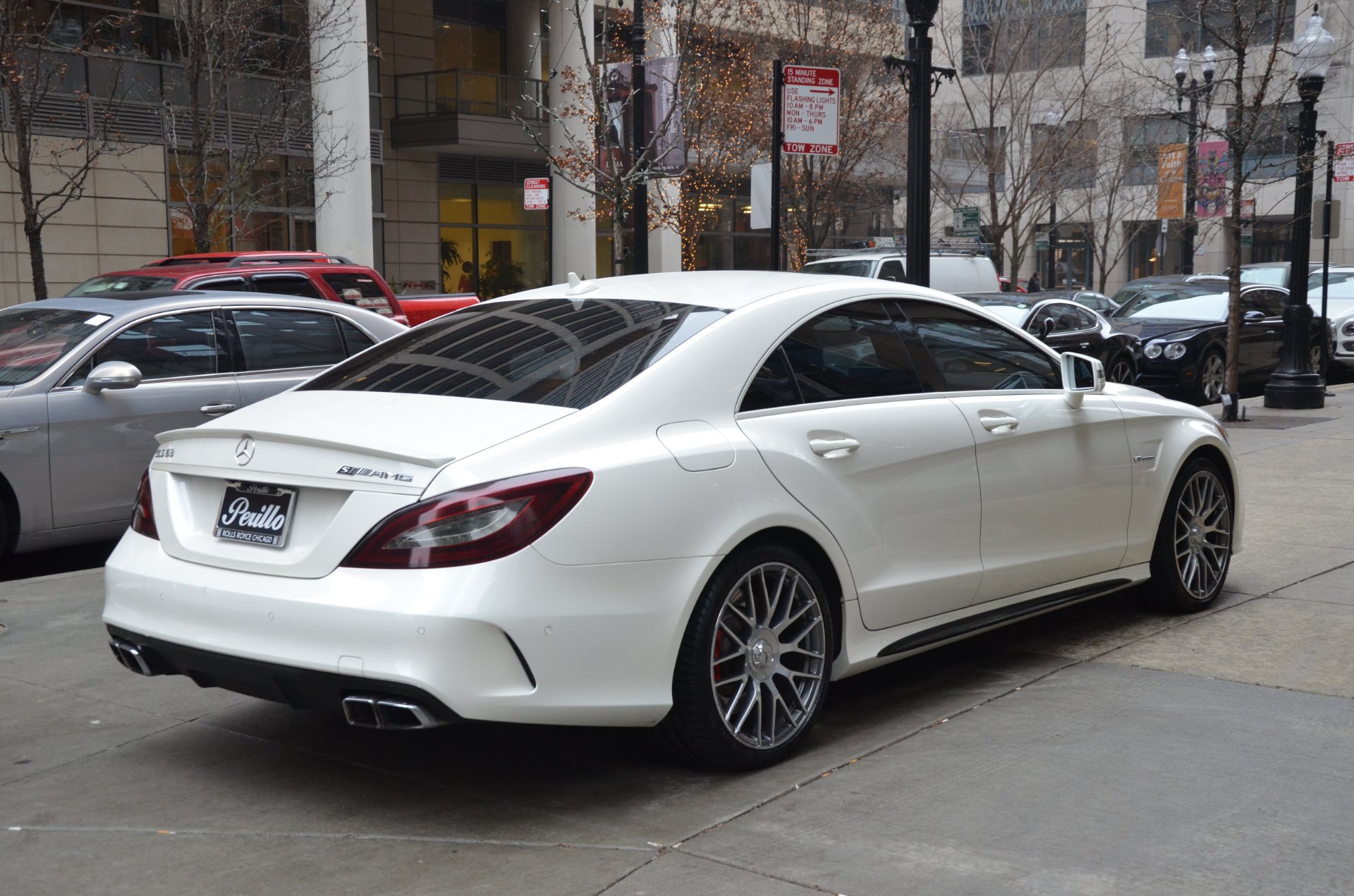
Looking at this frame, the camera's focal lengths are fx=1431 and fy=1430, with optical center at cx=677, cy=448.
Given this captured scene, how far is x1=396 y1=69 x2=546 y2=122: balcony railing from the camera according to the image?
3294 cm

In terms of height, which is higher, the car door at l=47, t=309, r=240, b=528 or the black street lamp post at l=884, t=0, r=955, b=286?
the black street lamp post at l=884, t=0, r=955, b=286

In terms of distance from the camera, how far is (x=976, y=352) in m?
5.81

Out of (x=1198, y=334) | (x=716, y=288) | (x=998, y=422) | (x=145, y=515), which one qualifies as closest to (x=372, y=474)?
(x=145, y=515)

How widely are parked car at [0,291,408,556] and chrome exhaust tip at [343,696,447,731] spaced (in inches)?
178

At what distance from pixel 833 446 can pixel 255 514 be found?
189 centimetres

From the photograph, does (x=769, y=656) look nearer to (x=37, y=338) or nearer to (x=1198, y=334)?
(x=37, y=338)

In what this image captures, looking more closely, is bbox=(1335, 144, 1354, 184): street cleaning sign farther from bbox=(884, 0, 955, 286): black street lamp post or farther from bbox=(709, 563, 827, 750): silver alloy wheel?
bbox=(709, 563, 827, 750): silver alloy wheel

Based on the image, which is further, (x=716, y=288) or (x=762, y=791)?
(x=716, y=288)

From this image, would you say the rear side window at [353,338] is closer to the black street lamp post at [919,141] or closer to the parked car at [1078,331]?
the black street lamp post at [919,141]

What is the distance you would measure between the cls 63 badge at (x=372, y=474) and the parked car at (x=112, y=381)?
426 centimetres

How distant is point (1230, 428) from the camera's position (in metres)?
15.2

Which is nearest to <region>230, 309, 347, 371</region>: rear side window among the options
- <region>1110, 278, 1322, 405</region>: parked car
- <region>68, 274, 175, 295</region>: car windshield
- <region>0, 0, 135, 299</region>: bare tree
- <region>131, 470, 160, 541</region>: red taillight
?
<region>131, 470, 160, 541</region>: red taillight

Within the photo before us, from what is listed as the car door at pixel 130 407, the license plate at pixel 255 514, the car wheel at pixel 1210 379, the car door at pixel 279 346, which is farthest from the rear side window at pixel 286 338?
the car wheel at pixel 1210 379

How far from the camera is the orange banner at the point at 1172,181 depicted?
28.9 metres
